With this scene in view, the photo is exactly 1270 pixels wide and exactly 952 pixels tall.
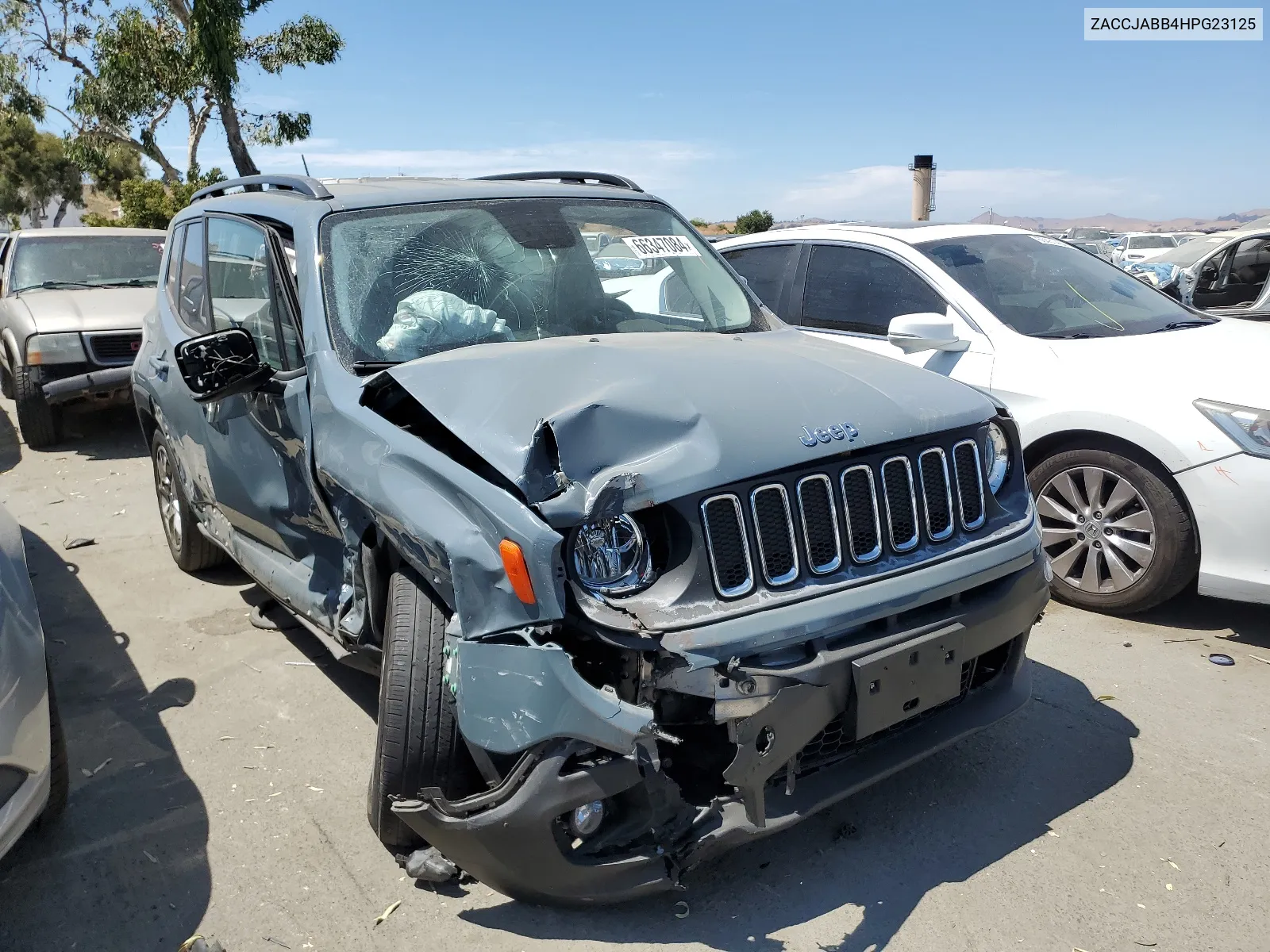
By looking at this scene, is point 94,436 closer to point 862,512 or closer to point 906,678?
point 862,512

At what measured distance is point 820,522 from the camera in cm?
262

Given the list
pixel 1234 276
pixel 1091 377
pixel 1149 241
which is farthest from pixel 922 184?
pixel 1149 241

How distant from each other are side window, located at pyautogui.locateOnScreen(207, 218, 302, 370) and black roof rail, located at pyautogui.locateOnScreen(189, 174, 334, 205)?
23 centimetres

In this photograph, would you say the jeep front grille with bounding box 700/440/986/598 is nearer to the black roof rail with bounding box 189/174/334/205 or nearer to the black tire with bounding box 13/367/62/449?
the black roof rail with bounding box 189/174/334/205

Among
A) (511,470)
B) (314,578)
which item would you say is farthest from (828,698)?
(314,578)

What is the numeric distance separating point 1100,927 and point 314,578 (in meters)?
2.70

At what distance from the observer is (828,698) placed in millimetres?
2416

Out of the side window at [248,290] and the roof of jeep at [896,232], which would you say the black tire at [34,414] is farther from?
the roof of jeep at [896,232]

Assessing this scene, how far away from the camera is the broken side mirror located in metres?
3.47

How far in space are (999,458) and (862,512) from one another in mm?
823

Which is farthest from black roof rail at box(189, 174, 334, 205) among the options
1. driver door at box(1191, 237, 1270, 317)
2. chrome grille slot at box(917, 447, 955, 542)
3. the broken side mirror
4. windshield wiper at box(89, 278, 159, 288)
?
driver door at box(1191, 237, 1270, 317)

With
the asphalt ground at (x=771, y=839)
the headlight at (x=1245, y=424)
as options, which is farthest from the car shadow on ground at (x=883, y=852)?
the headlight at (x=1245, y=424)

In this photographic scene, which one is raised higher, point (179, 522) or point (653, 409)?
point (653, 409)

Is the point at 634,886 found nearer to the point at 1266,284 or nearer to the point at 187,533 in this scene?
the point at 187,533
